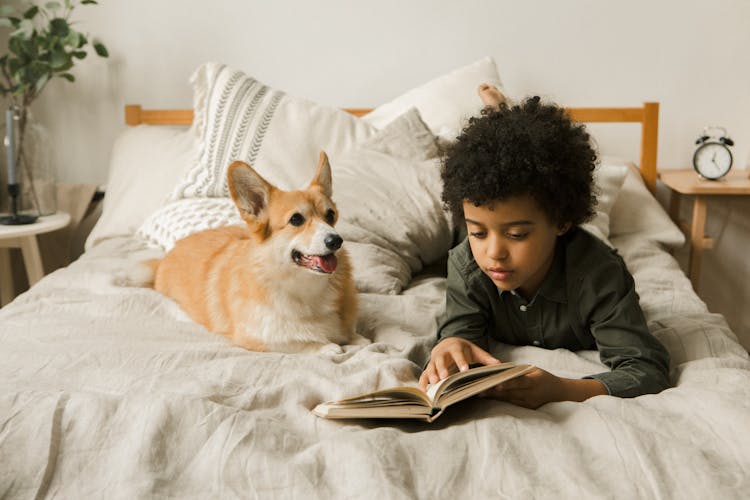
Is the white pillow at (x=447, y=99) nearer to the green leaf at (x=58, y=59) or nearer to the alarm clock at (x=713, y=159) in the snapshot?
the alarm clock at (x=713, y=159)

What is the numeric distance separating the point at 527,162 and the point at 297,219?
470 mm

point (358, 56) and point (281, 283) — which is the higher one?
point (358, 56)

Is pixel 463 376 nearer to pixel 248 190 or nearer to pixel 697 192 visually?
pixel 248 190

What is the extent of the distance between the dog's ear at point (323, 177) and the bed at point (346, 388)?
0.27 meters

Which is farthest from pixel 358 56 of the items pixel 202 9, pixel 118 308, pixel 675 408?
pixel 675 408

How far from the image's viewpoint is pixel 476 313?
1323 mm

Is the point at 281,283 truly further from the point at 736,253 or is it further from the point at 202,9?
the point at 736,253

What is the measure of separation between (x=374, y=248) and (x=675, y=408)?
882mm

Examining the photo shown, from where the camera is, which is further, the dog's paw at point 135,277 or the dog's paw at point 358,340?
the dog's paw at point 135,277

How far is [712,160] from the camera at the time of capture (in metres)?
2.37

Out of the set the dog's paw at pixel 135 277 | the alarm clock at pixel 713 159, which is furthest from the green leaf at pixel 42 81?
the alarm clock at pixel 713 159

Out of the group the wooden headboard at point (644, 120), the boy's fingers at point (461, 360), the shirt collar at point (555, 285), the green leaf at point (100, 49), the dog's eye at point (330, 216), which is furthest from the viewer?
the green leaf at point (100, 49)

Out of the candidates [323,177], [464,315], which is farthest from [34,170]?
[464,315]

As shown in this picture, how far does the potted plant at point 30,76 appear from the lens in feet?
8.11
